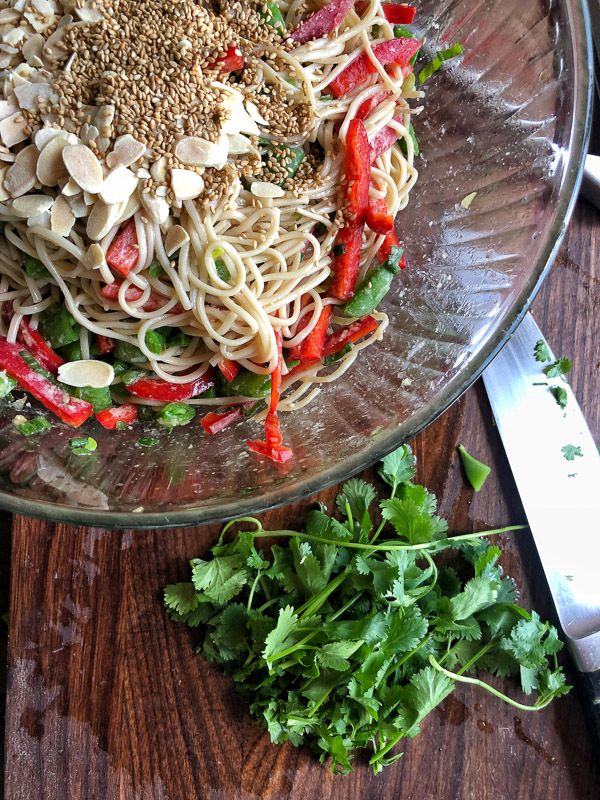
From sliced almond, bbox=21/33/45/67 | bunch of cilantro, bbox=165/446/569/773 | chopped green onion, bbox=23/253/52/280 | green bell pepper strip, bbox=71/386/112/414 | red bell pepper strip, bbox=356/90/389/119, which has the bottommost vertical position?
bunch of cilantro, bbox=165/446/569/773

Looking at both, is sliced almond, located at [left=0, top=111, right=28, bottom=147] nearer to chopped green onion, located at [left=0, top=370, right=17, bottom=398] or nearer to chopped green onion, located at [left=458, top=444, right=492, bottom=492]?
chopped green onion, located at [left=0, top=370, right=17, bottom=398]

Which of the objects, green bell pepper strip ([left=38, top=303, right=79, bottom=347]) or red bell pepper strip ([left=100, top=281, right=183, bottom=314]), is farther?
green bell pepper strip ([left=38, top=303, right=79, bottom=347])

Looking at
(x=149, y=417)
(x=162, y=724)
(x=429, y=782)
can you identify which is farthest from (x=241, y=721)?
(x=149, y=417)

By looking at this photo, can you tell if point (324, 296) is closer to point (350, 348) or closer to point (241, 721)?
point (350, 348)

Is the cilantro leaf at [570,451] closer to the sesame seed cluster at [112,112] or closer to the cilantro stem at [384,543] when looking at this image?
the cilantro stem at [384,543]

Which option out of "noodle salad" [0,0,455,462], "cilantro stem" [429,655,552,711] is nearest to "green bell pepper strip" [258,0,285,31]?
"noodle salad" [0,0,455,462]

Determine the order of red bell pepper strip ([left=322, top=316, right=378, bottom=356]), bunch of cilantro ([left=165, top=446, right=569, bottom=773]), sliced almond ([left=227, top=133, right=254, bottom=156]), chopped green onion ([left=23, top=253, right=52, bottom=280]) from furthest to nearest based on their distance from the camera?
bunch of cilantro ([left=165, top=446, right=569, bottom=773]), red bell pepper strip ([left=322, top=316, right=378, bottom=356]), chopped green onion ([left=23, top=253, right=52, bottom=280]), sliced almond ([left=227, top=133, right=254, bottom=156])

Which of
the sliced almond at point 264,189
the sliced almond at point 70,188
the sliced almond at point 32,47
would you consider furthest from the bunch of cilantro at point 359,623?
the sliced almond at point 32,47
